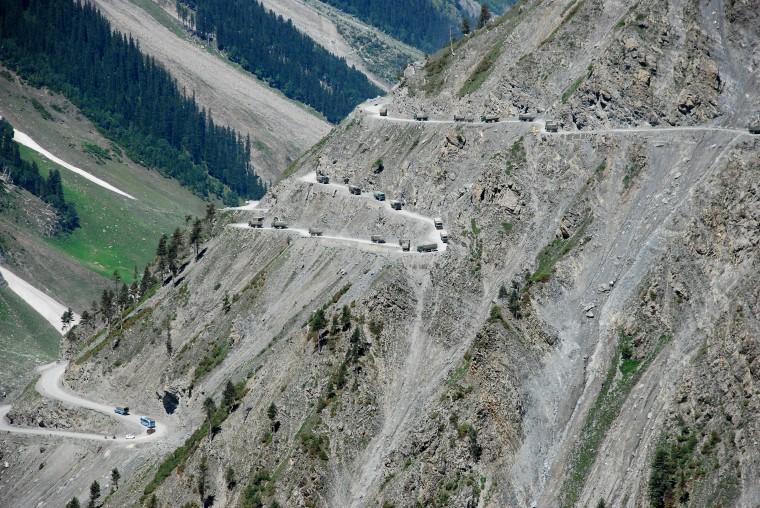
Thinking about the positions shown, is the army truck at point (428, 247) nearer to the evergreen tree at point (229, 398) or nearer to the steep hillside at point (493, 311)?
the steep hillside at point (493, 311)

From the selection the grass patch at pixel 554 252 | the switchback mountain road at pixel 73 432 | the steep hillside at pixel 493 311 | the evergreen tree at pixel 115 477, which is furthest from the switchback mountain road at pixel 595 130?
the evergreen tree at pixel 115 477

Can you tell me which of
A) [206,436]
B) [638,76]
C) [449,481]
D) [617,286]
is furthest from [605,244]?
[206,436]

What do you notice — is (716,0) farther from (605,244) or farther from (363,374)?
(363,374)

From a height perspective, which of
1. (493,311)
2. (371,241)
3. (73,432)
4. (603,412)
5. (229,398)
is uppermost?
(493,311)

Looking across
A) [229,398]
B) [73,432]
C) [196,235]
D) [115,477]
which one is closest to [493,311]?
[229,398]

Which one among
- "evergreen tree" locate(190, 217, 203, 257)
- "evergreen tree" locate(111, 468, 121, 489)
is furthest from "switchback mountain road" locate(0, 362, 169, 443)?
"evergreen tree" locate(190, 217, 203, 257)

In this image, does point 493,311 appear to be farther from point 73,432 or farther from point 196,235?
point 73,432
